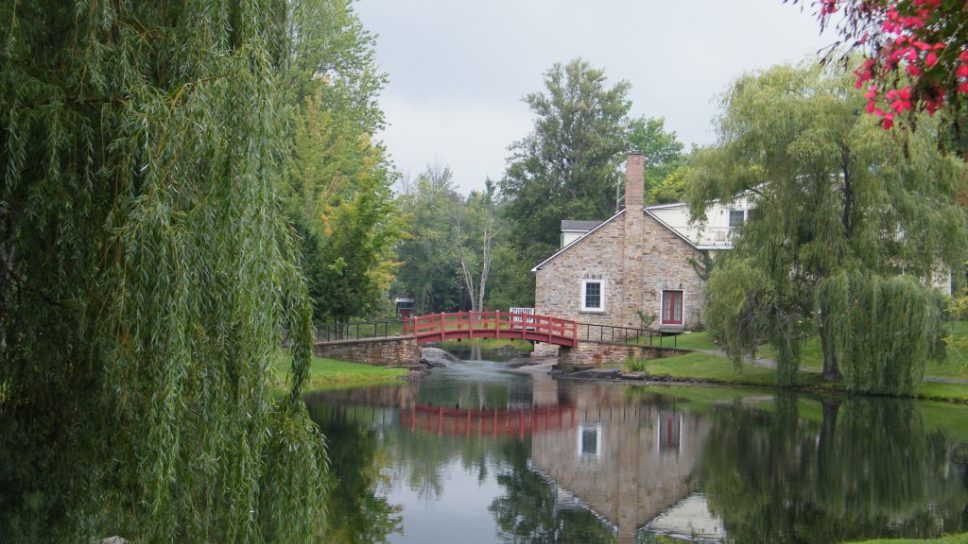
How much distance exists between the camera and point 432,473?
16438mm

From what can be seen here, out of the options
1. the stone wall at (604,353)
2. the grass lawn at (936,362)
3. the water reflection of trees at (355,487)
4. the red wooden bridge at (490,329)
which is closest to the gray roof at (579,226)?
the red wooden bridge at (490,329)

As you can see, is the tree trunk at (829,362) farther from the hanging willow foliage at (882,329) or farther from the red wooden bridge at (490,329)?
the red wooden bridge at (490,329)

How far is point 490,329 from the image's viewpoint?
3519 centimetres

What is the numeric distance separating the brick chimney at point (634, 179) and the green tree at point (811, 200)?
7.93 meters

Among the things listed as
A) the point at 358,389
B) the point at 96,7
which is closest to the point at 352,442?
the point at 358,389

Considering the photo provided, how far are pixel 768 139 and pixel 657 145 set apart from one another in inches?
1374

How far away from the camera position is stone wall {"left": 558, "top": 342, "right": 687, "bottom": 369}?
3484cm

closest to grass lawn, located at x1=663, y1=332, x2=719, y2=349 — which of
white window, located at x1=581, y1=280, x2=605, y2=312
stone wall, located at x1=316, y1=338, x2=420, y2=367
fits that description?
white window, located at x1=581, y1=280, x2=605, y2=312

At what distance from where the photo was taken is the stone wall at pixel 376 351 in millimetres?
32125

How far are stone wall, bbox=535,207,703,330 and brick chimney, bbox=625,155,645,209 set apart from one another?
426 mm

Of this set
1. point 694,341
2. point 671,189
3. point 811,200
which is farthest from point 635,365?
point 671,189

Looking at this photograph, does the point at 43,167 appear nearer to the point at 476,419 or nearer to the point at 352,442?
the point at 352,442

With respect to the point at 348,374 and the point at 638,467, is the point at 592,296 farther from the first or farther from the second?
the point at 638,467

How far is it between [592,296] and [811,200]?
12.8 m
